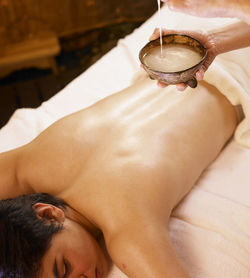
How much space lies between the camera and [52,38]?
3246 millimetres

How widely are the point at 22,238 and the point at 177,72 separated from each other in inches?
28.9

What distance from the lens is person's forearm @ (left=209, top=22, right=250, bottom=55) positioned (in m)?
1.40

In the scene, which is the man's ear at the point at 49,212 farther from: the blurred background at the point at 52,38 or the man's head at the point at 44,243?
the blurred background at the point at 52,38

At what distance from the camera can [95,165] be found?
1403 mm

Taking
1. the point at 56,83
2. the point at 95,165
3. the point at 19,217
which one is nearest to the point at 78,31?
the point at 56,83

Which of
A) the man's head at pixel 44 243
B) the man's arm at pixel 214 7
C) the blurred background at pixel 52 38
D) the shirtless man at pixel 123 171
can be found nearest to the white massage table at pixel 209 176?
the shirtless man at pixel 123 171

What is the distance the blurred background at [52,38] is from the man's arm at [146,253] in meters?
1.80

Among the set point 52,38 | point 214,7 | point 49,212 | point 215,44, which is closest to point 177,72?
point 214,7

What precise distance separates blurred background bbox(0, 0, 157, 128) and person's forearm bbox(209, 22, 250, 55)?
165 centimetres

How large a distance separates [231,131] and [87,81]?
918 mm

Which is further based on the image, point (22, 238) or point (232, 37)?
point (232, 37)

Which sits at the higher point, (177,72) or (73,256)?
(177,72)

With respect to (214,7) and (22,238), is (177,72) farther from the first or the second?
(22,238)

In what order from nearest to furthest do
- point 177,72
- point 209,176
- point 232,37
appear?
point 177,72
point 232,37
point 209,176
